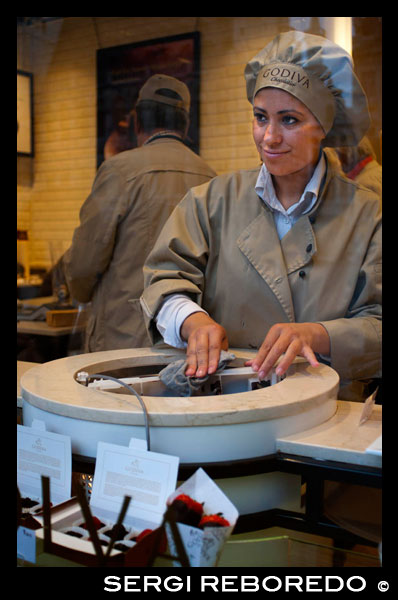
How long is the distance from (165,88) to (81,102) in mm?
233

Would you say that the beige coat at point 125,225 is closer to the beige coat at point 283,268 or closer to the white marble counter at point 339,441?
the beige coat at point 283,268

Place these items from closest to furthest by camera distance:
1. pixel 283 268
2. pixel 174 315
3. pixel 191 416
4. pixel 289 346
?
pixel 191 416
pixel 289 346
pixel 283 268
pixel 174 315

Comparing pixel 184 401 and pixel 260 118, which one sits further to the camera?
pixel 260 118

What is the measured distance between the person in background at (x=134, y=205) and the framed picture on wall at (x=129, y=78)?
0.02 meters

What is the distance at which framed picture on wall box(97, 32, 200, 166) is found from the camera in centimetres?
156

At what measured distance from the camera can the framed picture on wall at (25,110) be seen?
1583 millimetres

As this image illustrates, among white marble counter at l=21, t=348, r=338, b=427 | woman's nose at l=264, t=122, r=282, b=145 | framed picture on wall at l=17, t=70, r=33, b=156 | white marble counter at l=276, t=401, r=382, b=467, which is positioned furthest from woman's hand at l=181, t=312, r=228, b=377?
framed picture on wall at l=17, t=70, r=33, b=156

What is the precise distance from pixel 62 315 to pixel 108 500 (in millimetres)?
888

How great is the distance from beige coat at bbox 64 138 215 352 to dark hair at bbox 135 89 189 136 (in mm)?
41

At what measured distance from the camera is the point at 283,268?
1276 millimetres

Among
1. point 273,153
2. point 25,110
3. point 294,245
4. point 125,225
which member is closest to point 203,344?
point 294,245

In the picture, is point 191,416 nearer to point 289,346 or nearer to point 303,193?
point 289,346
